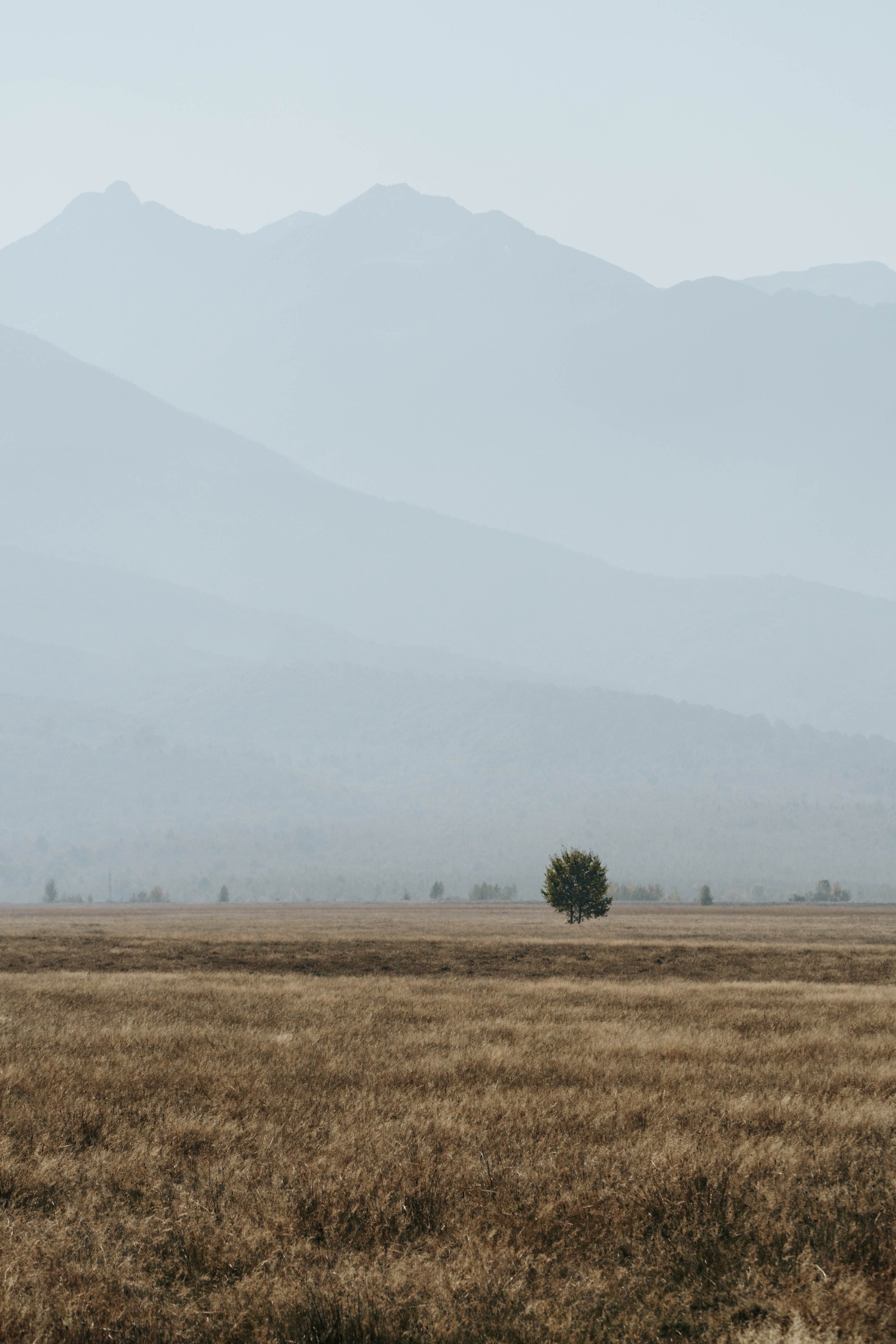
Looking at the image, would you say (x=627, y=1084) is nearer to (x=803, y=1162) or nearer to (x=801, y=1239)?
(x=803, y=1162)

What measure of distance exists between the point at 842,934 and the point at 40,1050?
5970 centimetres

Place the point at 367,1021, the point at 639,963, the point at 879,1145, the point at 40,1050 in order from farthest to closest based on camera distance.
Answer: the point at 639,963 → the point at 367,1021 → the point at 40,1050 → the point at 879,1145

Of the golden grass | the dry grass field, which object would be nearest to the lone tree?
the golden grass

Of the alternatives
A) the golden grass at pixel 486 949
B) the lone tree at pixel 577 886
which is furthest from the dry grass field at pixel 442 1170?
the lone tree at pixel 577 886

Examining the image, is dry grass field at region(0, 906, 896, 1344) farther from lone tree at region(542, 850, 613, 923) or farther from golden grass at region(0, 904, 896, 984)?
lone tree at region(542, 850, 613, 923)

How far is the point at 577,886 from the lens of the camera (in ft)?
203

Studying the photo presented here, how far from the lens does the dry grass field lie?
22.4 feet

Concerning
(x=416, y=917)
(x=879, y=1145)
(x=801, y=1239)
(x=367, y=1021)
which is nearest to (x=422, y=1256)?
(x=801, y=1239)

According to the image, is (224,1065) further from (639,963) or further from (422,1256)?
(639,963)

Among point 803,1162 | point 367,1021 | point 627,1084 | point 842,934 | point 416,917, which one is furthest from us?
point 416,917

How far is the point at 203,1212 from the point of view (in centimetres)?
848

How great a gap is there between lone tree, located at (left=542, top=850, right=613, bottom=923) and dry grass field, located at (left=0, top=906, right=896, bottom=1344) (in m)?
40.0

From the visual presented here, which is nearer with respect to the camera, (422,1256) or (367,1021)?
(422,1256)

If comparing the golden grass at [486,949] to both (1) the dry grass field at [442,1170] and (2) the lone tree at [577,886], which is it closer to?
(2) the lone tree at [577,886]
